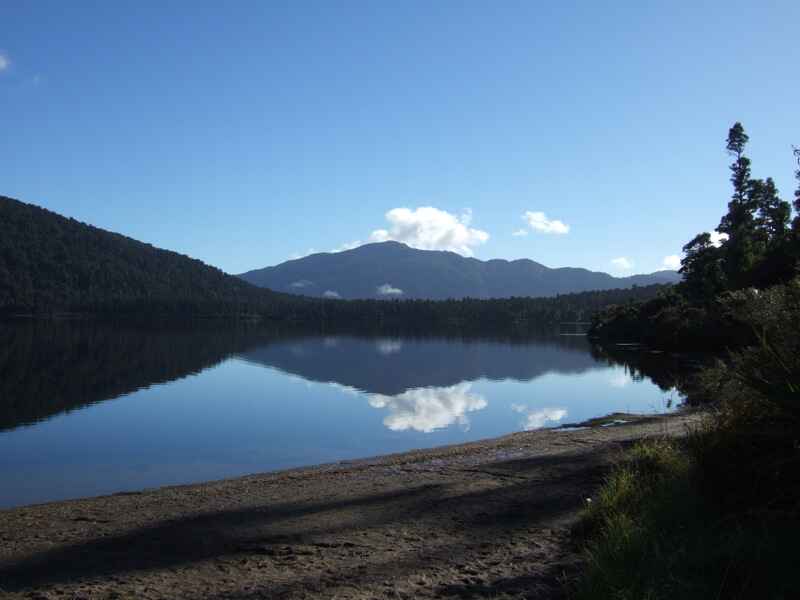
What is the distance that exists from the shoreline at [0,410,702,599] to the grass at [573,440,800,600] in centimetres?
78

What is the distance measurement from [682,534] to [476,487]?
7.25 meters

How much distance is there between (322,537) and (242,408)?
1117 inches

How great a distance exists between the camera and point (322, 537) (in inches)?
411

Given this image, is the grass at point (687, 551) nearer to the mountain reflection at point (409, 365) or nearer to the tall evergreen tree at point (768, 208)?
the mountain reflection at point (409, 365)

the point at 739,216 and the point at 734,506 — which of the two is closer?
the point at 734,506

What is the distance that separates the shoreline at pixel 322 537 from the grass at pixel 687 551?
0.78 metres

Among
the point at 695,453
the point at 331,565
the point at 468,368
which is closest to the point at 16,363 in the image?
the point at 468,368

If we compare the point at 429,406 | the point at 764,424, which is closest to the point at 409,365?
the point at 429,406

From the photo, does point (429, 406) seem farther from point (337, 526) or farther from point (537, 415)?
point (337, 526)

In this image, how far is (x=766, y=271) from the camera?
158ft

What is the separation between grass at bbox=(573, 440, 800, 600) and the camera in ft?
18.4

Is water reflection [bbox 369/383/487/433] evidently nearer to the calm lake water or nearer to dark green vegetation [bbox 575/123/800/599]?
the calm lake water

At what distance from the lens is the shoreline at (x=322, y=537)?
26.2ft

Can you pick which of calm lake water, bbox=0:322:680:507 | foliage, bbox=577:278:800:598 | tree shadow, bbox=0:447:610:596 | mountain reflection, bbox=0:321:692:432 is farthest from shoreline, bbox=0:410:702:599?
mountain reflection, bbox=0:321:692:432
